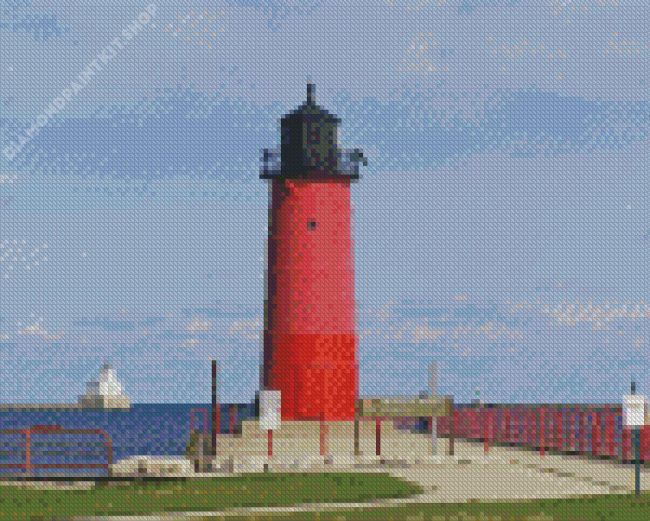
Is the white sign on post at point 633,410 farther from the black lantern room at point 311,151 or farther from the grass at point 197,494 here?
the black lantern room at point 311,151

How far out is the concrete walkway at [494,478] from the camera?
73.2ft

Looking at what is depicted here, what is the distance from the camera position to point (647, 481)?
26.4 m

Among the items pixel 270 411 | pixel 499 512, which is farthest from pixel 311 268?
pixel 499 512

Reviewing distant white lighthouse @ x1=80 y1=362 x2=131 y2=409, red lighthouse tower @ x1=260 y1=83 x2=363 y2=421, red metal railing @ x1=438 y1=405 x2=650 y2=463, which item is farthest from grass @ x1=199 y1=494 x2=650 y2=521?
distant white lighthouse @ x1=80 y1=362 x2=131 y2=409

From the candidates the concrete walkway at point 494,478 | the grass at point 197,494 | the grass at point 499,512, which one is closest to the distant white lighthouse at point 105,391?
the concrete walkway at point 494,478

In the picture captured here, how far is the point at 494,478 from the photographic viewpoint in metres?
26.8

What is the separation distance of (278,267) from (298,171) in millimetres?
3068

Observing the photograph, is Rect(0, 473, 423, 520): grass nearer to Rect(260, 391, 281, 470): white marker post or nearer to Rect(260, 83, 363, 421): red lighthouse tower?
Rect(260, 391, 281, 470): white marker post

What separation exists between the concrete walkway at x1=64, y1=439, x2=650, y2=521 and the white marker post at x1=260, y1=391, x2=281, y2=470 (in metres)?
4.25

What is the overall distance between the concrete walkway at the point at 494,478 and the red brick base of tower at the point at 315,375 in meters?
8.68

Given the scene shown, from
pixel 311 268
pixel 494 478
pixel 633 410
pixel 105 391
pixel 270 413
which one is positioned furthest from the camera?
pixel 105 391

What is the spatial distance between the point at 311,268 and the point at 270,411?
22.8 feet

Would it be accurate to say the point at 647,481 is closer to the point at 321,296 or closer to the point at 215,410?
the point at 215,410

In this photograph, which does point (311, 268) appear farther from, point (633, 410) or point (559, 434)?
point (633, 410)
